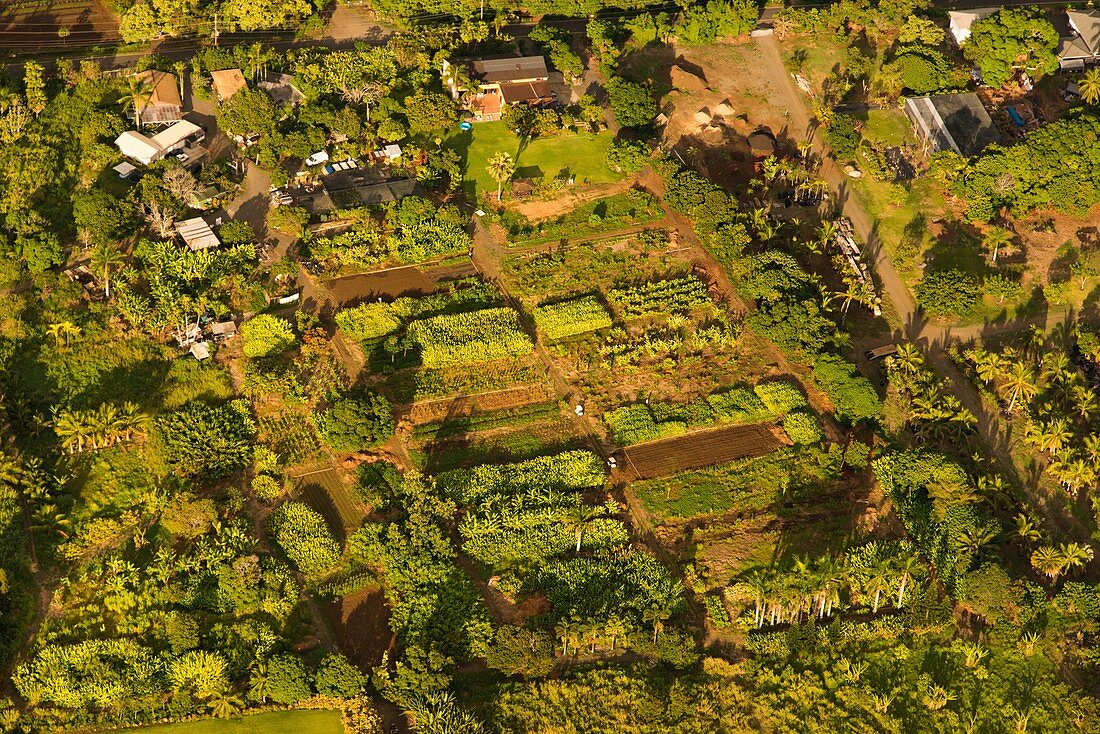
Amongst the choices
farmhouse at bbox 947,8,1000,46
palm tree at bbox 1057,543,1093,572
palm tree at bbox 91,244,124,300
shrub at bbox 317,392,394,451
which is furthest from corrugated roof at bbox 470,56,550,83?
palm tree at bbox 1057,543,1093,572

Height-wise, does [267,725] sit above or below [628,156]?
below

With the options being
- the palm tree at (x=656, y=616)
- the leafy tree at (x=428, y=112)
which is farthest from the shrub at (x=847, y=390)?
the leafy tree at (x=428, y=112)

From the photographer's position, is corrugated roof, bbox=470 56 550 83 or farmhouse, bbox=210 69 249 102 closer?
farmhouse, bbox=210 69 249 102

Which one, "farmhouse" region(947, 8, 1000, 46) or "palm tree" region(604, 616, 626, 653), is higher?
"farmhouse" region(947, 8, 1000, 46)

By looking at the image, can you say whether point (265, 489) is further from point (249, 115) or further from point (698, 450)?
point (249, 115)

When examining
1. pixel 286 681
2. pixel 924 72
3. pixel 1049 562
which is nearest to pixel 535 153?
pixel 924 72

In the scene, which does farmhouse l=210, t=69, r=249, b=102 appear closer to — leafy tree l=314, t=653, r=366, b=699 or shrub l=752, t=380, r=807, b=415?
shrub l=752, t=380, r=807, b=415

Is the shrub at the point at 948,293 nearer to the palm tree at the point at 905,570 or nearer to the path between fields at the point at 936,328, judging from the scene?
the path between fields at the point at 936,328
